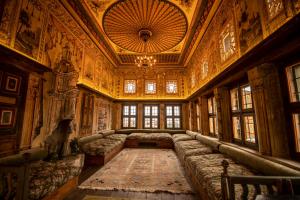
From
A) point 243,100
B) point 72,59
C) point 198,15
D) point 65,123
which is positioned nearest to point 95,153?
point 65,123

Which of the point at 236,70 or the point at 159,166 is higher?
the point at 236,70

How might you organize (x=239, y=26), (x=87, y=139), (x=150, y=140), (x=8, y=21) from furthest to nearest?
(x=150, y=140) < (x=87, y=139) < (x=239, y=26) < (x=8, y=21)

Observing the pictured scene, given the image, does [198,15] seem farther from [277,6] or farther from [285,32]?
[285,32]

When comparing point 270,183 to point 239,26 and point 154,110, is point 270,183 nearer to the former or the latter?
point 239,26

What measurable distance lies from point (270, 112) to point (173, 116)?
283 inches

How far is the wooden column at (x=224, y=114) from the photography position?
420cm

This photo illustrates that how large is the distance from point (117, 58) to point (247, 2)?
747cm

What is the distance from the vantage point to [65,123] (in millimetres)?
3918

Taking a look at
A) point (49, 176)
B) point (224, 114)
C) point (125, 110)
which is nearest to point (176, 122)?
point (125, 110)

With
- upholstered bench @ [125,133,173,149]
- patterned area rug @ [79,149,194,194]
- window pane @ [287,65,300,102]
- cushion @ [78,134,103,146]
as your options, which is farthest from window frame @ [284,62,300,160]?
cushion @ [78,134,103,146]

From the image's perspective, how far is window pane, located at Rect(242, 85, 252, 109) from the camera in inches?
138

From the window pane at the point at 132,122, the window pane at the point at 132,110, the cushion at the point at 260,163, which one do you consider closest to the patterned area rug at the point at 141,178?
the cushion at the point at 260,163

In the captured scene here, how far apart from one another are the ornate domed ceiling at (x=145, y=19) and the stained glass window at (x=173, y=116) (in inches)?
183

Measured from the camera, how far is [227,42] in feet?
13.1
